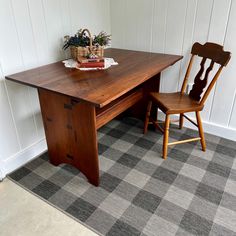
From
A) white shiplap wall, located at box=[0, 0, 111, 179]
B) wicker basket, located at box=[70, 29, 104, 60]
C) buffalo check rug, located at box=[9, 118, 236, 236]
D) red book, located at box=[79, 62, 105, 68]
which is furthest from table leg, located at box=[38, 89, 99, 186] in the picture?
wicker basket, located at box=[70, 29, 104, 60]

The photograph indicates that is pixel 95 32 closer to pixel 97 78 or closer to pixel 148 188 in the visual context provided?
pixel 97 78

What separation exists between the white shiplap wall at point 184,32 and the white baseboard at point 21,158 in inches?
53.3

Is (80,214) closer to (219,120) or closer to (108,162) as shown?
(108,162)

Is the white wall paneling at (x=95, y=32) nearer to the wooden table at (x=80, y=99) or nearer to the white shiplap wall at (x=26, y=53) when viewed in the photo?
the white shiplap wall at (x=26, y=53)

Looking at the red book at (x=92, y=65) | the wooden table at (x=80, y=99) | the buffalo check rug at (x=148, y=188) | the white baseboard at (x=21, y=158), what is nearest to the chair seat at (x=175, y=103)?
the wooden table at (x=80, y=99)

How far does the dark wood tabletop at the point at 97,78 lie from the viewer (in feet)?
4.15

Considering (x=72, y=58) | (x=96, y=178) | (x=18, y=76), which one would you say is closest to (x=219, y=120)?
(x=96, y=178)

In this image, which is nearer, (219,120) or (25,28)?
(25,28)

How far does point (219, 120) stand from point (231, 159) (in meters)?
0.42

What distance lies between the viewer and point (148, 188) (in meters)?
1.62

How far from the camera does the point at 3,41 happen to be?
1.51 meters

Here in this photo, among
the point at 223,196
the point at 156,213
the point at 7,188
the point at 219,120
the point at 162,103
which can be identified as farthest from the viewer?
the point at 219,120

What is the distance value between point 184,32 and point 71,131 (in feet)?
4.43

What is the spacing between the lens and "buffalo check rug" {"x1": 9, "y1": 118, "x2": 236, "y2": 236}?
4.49 feet
